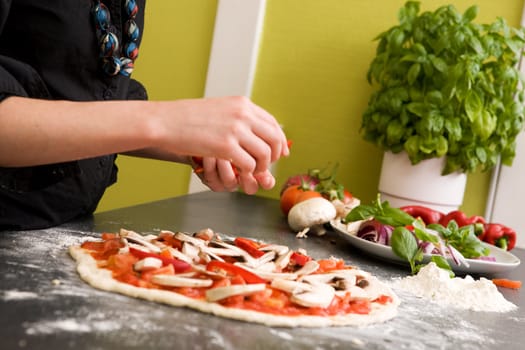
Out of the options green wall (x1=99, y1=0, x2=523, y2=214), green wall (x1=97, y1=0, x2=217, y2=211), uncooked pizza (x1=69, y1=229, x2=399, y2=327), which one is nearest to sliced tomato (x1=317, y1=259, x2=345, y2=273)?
uncooked pizza (x1=69, y1=229, x2=399, y2=327)

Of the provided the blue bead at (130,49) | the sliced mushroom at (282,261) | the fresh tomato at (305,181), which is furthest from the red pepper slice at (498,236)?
the blue bead at (130,49)

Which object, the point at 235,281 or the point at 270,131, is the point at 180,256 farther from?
the point at 270,131

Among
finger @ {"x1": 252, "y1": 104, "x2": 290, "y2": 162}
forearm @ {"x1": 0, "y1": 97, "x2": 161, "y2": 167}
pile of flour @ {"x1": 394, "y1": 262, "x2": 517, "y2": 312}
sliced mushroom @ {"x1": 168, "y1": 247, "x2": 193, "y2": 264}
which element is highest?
finger @ {"x1": 252, "y1": 104, "x2": 290, "y2": 162}

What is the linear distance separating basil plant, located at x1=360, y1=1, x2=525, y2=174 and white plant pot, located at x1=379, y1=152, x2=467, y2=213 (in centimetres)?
3

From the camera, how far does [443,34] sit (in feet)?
6.35

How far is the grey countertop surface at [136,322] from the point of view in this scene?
2.38 ft

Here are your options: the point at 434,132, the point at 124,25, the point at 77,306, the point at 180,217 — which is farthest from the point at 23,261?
the point at 434,132

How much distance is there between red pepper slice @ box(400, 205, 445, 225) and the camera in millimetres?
1856

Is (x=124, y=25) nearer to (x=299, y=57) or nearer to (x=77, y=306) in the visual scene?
(x=77, y=306)

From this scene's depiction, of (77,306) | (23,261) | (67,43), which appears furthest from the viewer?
(67,43)

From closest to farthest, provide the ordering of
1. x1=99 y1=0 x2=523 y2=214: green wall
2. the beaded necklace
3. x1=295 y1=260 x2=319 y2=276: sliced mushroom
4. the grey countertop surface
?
the grey countertop surface
x1=295 y1=260 x2=319 y2=276: sliced mushroom
the beaded necklace
x1=99 y1=0 x2=523 y2=214: green wall

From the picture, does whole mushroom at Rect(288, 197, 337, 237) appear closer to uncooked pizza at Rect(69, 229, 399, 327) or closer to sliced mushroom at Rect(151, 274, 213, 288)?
uncooked pizza at Rect(69, 229, 399, 327)

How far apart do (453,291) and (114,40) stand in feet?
2.42

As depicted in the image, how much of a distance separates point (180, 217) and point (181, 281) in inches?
28.0
